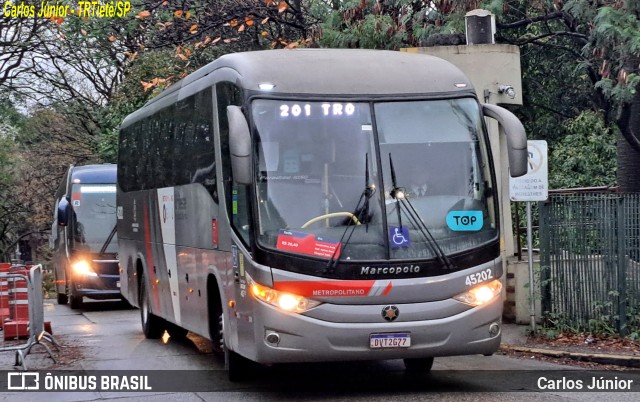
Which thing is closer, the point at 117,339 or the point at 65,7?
the point at 117,339

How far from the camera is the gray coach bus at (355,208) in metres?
9.48

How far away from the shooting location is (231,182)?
10430mm

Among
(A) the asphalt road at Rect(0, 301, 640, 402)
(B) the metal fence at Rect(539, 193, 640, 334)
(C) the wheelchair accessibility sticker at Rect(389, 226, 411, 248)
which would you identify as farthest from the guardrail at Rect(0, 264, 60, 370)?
(B) the metal fence at Rect(539, 193, 640, 334)

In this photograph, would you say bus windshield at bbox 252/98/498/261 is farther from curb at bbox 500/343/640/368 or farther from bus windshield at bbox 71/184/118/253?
bus windshield at bbox 71/184/118/253

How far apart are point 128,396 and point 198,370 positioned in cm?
176

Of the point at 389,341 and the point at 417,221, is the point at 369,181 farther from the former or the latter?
the point at 389,341

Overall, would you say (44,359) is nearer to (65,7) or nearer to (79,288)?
(79,288)

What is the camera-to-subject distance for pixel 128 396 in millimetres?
10711

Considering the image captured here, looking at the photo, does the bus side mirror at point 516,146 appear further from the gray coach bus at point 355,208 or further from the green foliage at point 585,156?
the green foliage at point 585,156

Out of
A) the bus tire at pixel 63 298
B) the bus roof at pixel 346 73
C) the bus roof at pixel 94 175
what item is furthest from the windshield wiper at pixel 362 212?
the bus tire at pixel 63 298

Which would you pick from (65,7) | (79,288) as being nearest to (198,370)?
(79,288)

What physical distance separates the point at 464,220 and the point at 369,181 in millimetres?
1003

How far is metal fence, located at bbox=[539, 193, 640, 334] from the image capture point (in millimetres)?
13289

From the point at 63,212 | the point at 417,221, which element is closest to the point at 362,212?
the point at 417,221
